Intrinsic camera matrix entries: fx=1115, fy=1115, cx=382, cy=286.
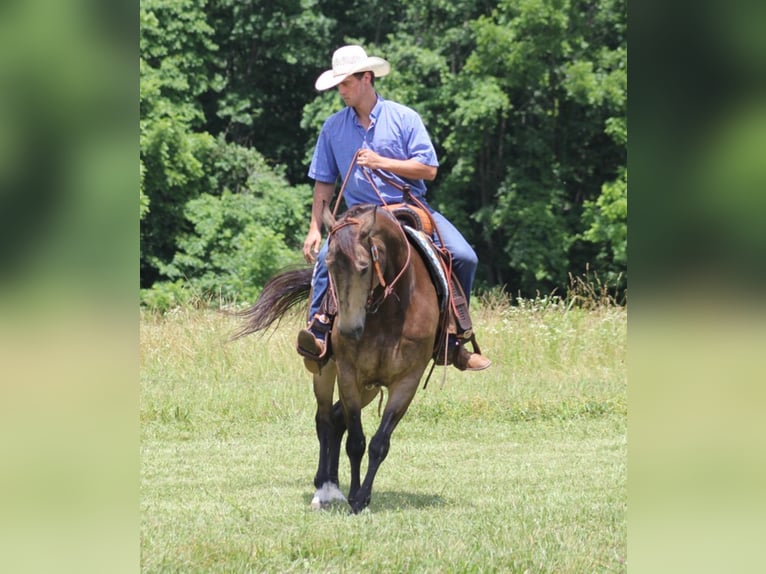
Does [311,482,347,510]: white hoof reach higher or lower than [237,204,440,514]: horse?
lower

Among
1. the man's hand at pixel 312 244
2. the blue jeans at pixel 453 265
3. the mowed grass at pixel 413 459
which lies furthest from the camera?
the man's hand at pixel 312 244

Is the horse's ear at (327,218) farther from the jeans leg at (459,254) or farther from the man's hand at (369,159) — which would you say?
the jeans leg at (459,254)

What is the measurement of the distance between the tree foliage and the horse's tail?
706 inches

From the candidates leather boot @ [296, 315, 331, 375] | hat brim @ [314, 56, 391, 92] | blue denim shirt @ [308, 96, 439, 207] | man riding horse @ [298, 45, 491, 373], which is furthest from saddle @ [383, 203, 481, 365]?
hat brim @ [314, 56, 391, 92]

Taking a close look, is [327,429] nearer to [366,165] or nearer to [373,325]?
[373,325]

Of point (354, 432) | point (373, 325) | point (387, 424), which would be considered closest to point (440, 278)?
point (373, 325)

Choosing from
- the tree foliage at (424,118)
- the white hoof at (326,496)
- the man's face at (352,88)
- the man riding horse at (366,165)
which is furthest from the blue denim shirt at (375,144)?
the tree foliage at (424,118)

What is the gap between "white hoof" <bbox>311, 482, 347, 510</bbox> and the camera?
7.16m

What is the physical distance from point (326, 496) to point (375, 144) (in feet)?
7.57

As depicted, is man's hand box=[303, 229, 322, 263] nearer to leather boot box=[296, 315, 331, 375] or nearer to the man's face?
leather boot box=[296, 315, 331, 375]

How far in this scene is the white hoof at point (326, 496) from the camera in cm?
716

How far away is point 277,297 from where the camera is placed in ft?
27.2
